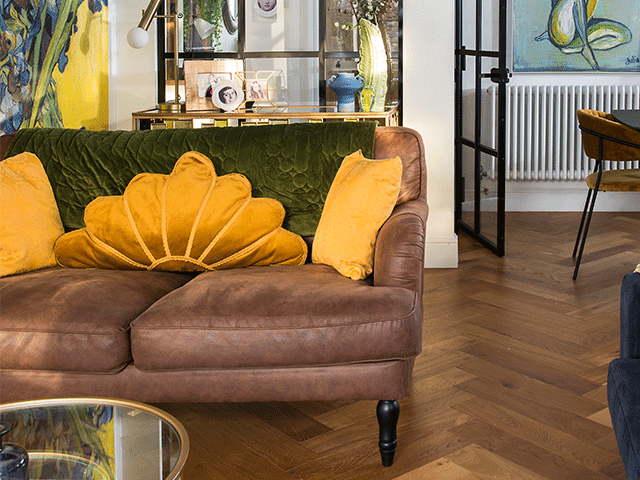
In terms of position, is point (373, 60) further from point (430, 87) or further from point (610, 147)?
point (610, 147)

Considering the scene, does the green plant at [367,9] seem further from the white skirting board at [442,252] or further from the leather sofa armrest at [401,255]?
the leather sofa armrest at [401,255]

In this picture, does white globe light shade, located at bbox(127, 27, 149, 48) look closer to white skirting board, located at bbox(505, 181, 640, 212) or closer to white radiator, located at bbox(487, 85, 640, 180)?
white radiator, located at bbox(487, 85, 640, 180)

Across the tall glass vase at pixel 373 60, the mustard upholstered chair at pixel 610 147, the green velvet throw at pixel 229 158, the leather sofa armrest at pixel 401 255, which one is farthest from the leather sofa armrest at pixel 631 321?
the tall glass vase at pixel 373 60

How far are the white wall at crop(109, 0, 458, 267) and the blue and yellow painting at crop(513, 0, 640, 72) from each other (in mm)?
1712

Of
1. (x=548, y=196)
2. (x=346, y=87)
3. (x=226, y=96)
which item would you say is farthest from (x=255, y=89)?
(x=548, y=196)

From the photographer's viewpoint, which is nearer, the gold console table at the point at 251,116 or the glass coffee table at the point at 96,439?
the glass coffee table at the point at 96,439

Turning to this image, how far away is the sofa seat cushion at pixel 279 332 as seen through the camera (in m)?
1.90

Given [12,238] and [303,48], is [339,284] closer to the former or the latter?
[12,238]

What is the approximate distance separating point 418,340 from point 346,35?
263 centimetres

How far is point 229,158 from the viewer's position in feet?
8.47

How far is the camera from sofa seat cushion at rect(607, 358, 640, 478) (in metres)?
1.34

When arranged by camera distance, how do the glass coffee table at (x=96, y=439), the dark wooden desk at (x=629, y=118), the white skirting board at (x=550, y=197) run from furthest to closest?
the white skirting board at (x=550, y=197) < the dark wooden desk at (x=629, y=118) < the glass coffee table at (x=96, y=439)

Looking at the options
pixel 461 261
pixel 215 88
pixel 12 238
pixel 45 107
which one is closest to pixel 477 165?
pixel 461 261

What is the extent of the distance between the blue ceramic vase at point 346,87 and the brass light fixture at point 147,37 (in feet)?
2.86
